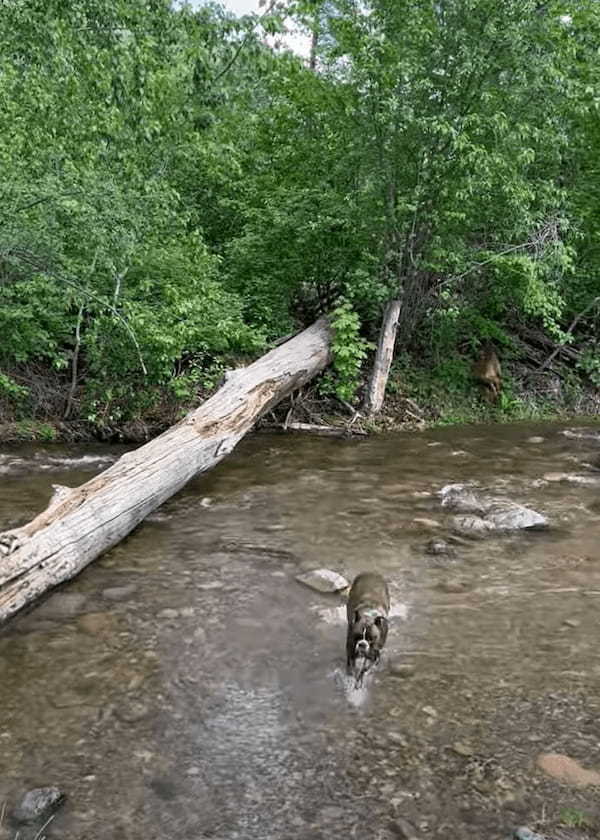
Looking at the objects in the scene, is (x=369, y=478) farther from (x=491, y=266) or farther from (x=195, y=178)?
(x=195, y=178)

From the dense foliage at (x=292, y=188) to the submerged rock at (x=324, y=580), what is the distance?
4625mm

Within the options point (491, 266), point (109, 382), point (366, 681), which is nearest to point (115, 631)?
point (366, 681)

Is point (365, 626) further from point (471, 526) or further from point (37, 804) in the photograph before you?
point (471, 526)

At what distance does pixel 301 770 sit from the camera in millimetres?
2883

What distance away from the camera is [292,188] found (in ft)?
38.8

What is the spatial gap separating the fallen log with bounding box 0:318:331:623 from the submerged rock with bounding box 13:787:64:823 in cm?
154

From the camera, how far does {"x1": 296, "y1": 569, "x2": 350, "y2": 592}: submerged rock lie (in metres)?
4.78

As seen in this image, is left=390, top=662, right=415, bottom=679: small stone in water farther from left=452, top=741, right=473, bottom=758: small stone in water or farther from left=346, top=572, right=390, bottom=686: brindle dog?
left=452, top=741, right=473, bottom=758: small stone in water

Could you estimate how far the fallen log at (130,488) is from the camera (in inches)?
168

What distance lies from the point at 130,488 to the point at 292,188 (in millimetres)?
7806

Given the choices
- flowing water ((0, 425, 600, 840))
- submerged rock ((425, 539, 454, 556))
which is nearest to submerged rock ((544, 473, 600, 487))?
flowing water ((0, 425, 600, 840))

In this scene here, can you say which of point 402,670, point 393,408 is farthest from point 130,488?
point 393,408

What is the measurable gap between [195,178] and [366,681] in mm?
11721

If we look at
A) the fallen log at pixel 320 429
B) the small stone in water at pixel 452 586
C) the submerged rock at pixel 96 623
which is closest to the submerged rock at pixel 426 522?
the small stone in water at pixel 452 586
